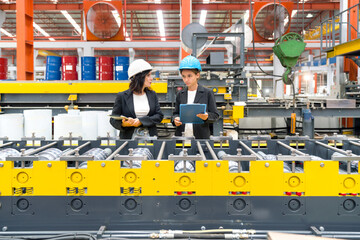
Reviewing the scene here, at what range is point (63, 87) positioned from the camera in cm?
556

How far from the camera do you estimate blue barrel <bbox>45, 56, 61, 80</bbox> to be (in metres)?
6.23

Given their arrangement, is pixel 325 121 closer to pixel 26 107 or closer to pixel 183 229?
pixel 26 107

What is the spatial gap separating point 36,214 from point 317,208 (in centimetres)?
148

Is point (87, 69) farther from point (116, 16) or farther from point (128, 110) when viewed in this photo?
point (128, 110)

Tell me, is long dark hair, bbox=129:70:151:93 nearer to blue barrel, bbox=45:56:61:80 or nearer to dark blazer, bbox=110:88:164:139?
dark blazer, bbox=110:88:164:139

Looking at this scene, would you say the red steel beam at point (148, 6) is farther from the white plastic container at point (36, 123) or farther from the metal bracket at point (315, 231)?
the metal bracket at point (315, 231)

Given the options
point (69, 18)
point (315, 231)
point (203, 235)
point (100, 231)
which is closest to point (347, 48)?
point (315, 231)

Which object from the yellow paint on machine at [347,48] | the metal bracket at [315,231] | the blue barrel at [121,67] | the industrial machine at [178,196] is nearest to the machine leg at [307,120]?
the yellow paint on machine at [347,48]

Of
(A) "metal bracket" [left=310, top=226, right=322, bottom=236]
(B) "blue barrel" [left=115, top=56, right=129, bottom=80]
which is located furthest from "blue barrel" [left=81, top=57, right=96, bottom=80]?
(A) "metal bracket" [left=310, top=226, right=322, bottom=236]

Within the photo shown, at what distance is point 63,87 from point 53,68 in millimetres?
969

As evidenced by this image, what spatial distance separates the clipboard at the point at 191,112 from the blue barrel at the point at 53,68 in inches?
167

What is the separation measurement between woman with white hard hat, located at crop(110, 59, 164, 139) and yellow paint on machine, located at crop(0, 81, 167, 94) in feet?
8.01

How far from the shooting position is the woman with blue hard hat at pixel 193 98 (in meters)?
3.15

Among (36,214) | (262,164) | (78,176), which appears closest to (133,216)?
(78,176)
